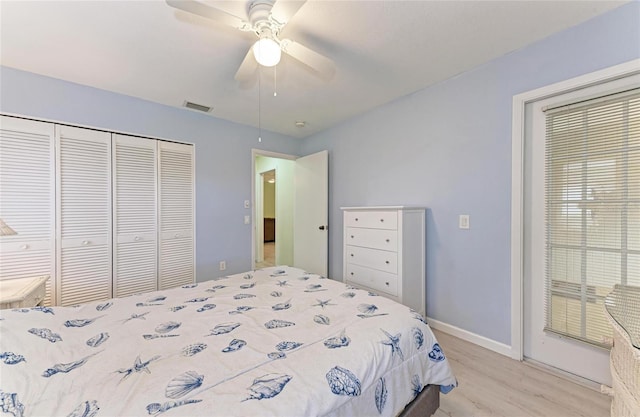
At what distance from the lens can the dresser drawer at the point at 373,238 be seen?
8.01 ft

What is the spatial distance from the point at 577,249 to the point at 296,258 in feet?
10.8

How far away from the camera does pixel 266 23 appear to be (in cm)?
145

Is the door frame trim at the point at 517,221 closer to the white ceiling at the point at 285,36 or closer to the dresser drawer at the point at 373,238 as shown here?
the white ceiling at the point at 285,36

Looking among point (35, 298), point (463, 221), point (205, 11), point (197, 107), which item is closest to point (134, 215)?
point (35, 298)

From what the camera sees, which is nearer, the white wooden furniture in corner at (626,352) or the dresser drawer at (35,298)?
the white wooden furniture in corner at (626,352)

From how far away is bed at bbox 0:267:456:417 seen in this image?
0.77 meters

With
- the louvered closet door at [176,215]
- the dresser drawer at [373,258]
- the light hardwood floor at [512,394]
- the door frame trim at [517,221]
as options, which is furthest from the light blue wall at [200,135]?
the door frame trim at [517,221]

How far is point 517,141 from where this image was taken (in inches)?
77.6

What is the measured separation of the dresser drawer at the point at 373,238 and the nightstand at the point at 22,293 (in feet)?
8.49

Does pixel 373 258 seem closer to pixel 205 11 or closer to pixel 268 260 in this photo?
pixel 205 11

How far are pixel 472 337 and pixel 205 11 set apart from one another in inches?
117

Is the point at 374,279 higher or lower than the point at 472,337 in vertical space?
higher

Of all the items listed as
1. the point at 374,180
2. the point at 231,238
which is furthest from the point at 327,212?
the point at 231,238

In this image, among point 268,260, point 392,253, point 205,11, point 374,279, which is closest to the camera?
point 205,11
